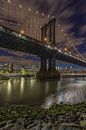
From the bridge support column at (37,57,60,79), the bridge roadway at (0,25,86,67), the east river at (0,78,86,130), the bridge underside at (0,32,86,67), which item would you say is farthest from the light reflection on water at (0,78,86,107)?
the bridge support column at (37,57,60,79)

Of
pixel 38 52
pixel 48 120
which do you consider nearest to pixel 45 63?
pixel 38 52

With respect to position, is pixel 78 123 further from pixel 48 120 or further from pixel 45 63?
pixel 45 63

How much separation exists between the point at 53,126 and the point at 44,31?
10109 centimetres

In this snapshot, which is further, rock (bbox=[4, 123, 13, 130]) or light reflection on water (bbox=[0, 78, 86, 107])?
light reflection on water (bbox=[0, 78, 86, 107])

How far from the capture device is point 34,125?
1074 cm

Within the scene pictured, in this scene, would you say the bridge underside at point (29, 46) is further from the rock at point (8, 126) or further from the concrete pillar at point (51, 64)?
the rock at point (8, 126)

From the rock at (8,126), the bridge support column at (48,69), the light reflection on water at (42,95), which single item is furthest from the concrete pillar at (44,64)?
the rock at (8,126)

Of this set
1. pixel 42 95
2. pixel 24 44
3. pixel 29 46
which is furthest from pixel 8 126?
pixel 29 46

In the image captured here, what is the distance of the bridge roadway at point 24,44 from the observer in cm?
5625

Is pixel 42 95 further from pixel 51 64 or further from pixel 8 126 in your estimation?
pixel 51 64

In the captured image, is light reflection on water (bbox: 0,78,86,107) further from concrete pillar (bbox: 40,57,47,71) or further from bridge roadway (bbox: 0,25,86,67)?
concrete pillar (bbox: 40,57,47,71)

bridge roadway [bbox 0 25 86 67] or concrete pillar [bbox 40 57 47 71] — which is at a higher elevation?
bridge roadway [bbox 0 25 86 67]

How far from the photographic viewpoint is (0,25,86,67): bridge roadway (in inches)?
2214

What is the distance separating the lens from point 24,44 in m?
65.3
